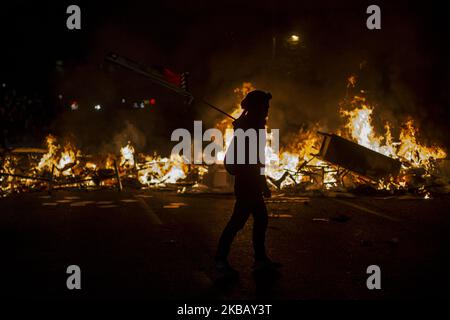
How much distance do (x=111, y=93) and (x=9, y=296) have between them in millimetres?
26808

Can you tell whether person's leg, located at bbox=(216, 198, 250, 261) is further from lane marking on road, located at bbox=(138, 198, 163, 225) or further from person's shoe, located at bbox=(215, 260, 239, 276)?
lane marking on road, located at bbox=(138, 198, 163, 225)

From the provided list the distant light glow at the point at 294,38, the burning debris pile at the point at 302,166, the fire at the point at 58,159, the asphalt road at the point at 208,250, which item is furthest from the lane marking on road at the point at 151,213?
the distant light glow at the point at 294,38

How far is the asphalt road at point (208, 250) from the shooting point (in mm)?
5074

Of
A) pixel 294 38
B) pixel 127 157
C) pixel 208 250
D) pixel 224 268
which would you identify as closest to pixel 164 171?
pixel 127 157

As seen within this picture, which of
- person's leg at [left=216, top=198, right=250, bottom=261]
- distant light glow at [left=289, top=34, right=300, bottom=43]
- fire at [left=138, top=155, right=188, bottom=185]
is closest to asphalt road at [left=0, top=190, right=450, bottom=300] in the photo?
person's leg at [left=216, top=198, right=250, bottom=261]

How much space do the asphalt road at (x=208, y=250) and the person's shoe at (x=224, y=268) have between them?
0.39ft

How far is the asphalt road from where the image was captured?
200 inches

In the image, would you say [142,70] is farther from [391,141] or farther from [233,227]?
[233,227]

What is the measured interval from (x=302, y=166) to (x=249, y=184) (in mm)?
9976

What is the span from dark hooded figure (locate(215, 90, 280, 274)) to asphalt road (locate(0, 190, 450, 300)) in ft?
0.93

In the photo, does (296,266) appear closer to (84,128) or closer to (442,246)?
(442,246)

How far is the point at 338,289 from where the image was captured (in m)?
→ 5.07
